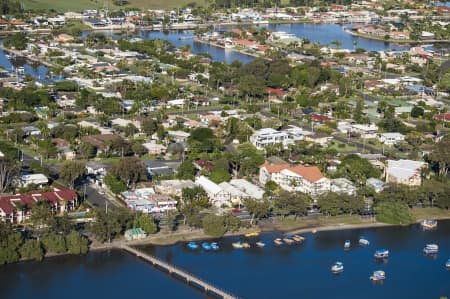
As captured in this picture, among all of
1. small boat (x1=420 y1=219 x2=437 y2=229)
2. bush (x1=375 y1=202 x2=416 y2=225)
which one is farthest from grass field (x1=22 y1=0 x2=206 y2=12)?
small boat (x1=420 y1=219 x2=437 y2=229)

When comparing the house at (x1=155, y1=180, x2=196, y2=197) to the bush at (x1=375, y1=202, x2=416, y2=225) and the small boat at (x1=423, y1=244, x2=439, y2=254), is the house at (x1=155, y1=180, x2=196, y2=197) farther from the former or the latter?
the small boat at (x1=423, y1=244, x2=439, y2=254)

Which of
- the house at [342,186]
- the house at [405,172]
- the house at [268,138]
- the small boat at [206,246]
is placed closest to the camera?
the small boat at [206,246]

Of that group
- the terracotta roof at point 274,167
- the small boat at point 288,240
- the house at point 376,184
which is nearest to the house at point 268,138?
the terracotta roof at point 274,167

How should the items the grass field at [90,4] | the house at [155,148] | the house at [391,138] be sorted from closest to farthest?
the house at [155,148]
the house at [391,138]
the grass field at [90,4]

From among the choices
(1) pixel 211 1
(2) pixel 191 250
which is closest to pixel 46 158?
(2) pixel 191 250

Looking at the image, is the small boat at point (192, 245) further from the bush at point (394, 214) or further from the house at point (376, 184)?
the house at point (376, 184)

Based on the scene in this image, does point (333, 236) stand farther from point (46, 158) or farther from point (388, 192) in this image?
point (46, 158)
